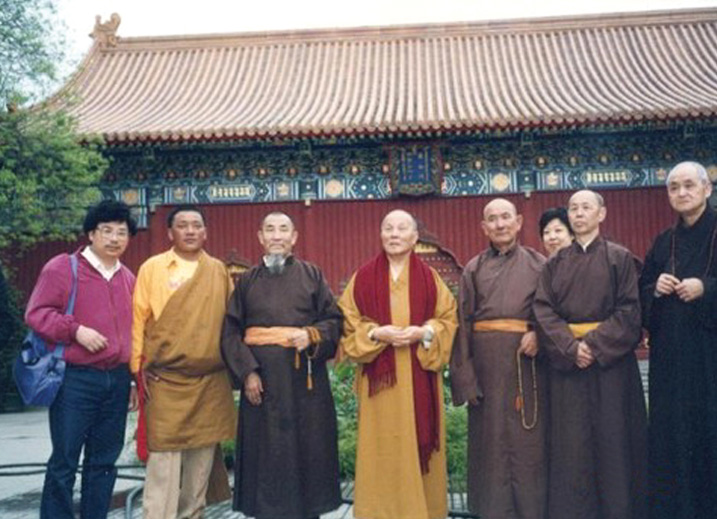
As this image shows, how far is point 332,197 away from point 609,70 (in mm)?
5826

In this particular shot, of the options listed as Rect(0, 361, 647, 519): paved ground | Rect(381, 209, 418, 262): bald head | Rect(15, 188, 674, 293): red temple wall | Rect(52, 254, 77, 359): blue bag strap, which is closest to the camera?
Rect(52, 254, 77, 359): blue bag strap

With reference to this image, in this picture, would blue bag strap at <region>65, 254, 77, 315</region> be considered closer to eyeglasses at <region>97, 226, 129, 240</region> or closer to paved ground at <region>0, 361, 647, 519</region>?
eyeglasses at <region>97, 226, 129, 240</region>

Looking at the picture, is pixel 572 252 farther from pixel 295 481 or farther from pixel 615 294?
pixel 295 481

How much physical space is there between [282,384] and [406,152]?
7.29 metres

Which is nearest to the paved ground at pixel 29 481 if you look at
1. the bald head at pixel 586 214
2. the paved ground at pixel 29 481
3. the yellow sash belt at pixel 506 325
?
the paved ground at pixel 29 481

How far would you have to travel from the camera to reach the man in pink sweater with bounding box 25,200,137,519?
3627mm

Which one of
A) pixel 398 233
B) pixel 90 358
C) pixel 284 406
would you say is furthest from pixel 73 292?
pixel 398 233

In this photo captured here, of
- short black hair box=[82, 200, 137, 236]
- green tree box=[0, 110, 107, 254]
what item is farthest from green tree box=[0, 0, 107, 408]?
short black hair box=[82, 200, 137, 236]

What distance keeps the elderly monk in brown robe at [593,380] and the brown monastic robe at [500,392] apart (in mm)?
101

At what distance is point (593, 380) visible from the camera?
3658 millimetres

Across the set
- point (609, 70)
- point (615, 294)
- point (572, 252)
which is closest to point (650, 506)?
point (615, 294)

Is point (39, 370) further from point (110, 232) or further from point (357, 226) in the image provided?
point (357, 226)

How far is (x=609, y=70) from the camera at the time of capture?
Answer: 1303 centimetres

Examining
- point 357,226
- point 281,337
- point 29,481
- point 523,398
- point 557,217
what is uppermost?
point 357,226
